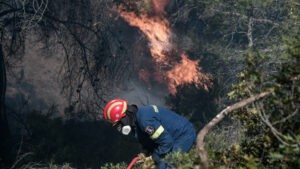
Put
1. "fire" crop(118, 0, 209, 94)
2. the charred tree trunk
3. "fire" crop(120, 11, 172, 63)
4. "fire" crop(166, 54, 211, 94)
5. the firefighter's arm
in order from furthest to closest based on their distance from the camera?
"fire" crop(120, 11, 172, 63) < "fire" crop(118, 0, 209, 94) < "fire" crop(166, 54, 211, 94) < the charred tree trunk < the firefighter's arm

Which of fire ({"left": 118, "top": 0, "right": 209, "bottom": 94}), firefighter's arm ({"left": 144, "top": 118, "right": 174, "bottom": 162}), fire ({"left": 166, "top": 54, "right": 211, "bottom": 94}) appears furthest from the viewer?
fire ({"left": 118, "top": 0, "right": 209, "bottom": 94})

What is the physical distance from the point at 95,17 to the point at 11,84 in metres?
7.33

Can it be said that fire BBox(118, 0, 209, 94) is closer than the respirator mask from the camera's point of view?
No

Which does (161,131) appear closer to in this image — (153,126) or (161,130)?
(161,130)

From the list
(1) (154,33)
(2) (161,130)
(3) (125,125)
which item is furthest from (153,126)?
(1) (154,33)

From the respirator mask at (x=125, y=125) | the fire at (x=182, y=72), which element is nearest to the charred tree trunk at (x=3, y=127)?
the respirator mask at (x=125, y=125)

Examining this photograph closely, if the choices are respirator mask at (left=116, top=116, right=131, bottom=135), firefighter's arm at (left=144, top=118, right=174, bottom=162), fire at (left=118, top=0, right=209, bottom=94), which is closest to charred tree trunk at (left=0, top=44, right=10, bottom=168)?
respirator mask at (left=116, top=116, right=131, bottom=135)

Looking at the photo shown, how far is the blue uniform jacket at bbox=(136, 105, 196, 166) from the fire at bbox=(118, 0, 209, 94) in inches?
540

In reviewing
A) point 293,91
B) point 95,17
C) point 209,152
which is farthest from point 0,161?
point 293,91

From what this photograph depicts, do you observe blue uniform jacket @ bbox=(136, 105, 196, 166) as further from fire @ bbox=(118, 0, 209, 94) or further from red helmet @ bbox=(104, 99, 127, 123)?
fire @ bbox=(118, 0, 209, 94)

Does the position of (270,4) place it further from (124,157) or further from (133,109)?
(133,109)

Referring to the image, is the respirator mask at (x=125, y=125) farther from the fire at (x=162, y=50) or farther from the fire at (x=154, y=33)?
the fire at (x=154, y=33)

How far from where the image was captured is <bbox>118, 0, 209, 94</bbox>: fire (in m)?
20.5

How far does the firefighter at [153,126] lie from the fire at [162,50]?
1373 centimetres
